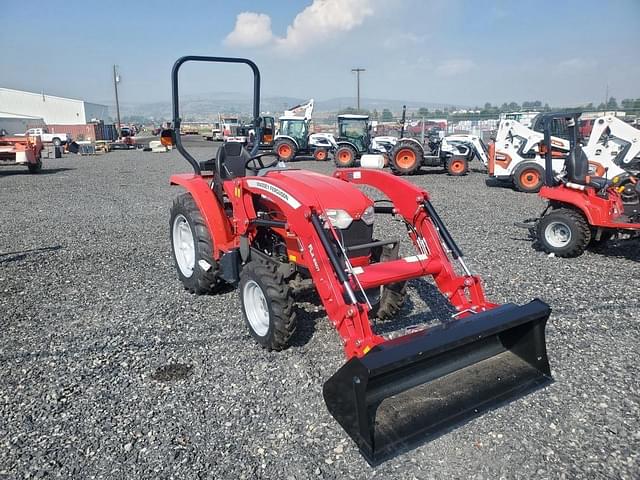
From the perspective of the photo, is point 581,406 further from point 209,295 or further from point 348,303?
point 209,295

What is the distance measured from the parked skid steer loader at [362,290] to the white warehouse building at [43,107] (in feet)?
233

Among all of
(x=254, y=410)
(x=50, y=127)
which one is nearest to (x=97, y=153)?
(x=50, y=127)

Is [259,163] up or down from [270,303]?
up

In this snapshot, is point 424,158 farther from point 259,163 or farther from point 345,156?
point 259,163

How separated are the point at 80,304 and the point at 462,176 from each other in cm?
1348

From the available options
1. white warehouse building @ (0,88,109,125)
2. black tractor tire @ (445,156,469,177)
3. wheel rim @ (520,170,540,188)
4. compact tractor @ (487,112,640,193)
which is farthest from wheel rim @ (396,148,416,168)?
white warehouse building @ (0,88,109,125)

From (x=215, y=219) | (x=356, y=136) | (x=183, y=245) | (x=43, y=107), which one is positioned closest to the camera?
(x=215, y=219)

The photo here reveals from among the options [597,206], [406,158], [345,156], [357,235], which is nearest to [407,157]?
[406,158]

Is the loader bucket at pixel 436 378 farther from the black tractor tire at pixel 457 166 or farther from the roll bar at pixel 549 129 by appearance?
the black tractor tire at pixel 457 166

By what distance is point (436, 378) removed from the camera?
111 inches

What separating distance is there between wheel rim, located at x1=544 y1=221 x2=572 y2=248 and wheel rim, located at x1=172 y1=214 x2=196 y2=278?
4.58m

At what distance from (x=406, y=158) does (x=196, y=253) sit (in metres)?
12.4

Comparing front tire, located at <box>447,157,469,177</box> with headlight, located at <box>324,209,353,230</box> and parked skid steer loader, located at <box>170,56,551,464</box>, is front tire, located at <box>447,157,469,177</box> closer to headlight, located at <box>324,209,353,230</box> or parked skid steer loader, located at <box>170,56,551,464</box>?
parked skid steer loader, located at <box>170,56,551,464</box>

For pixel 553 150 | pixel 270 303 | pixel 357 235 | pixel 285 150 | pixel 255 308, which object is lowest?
pixel 255 308
